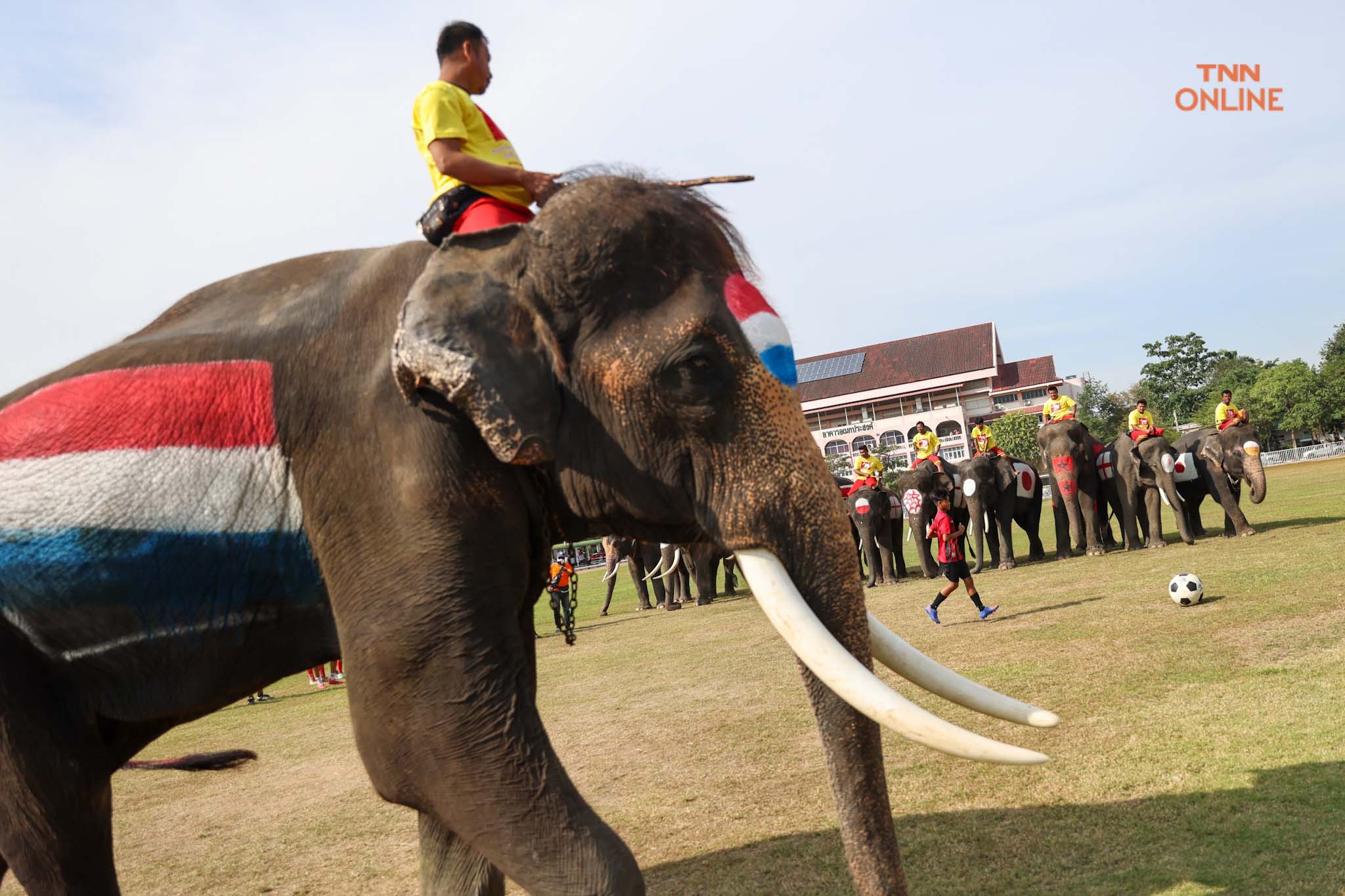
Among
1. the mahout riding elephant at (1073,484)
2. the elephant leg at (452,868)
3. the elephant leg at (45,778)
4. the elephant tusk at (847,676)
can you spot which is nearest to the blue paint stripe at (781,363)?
the elephant tusk at (847,676)

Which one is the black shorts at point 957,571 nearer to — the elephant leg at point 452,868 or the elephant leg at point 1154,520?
the elephant leg at point 1154,520

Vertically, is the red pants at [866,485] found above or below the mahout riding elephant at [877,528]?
above

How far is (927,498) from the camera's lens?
56.4ft

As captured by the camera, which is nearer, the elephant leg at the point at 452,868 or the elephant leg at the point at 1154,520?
the elephant leg at the point at 452,868

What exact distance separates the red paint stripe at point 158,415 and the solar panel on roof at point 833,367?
68.0 m

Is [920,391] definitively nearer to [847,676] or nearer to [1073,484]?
[1073,484]

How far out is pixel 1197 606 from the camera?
30.1ft

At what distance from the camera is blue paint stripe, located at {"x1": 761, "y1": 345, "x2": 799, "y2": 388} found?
269 centimetres

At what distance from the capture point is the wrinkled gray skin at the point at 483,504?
244 centimetres

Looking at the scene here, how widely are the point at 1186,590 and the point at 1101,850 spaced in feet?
19.9

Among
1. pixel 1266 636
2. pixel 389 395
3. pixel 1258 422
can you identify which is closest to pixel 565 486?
pixel 389 395

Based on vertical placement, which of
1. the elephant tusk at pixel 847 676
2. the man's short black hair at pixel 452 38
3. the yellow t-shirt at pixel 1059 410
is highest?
the man's short black hair at pixel 452 38

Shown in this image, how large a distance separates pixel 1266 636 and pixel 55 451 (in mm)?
7410

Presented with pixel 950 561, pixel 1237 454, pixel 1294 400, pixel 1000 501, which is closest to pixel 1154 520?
pixel 1237 454
